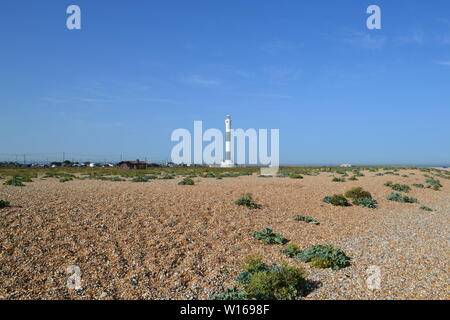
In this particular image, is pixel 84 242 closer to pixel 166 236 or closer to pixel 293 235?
pixel 166 236

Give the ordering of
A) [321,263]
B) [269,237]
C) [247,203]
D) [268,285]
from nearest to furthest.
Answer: [268,285]
[321,263]
[269,237]
[247,203]

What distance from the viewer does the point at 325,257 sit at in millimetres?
8938

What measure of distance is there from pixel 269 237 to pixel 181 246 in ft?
10.6

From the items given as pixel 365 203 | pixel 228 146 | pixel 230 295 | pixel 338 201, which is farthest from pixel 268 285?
pixel 228 146

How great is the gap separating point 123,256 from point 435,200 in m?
23.4

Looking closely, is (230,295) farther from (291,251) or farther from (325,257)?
(291,251)

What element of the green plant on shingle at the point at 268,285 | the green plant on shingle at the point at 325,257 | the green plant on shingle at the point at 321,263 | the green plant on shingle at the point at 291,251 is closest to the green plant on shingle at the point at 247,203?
the green plant on shingle at the point at 291,251

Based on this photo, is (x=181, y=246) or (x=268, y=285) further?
(x=181, y=246)

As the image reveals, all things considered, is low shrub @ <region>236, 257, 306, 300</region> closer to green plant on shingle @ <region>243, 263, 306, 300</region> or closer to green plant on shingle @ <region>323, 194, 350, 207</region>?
green plant on shingle @ <region>243, 263, 306, 300</region>

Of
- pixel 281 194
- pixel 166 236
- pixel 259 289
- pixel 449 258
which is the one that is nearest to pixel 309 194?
pixel 281 194

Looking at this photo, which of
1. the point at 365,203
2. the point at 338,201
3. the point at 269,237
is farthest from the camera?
the point at 365,203

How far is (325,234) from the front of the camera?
1235cm

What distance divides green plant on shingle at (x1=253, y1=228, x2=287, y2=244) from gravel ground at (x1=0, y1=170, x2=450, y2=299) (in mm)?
282

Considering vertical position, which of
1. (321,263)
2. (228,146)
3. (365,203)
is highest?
(228,146)
